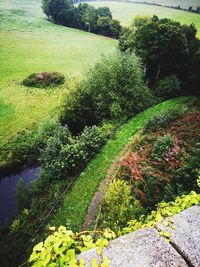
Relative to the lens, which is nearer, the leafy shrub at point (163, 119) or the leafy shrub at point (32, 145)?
the leafy shrub at point (163, 119)

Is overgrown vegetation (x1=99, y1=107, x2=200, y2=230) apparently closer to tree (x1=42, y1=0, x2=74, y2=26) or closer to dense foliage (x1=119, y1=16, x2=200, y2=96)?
dense foliage (x1=119, y1=16, x2=200, y2=96)

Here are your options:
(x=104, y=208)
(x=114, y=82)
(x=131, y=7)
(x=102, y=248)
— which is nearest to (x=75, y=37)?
(x=131, y=7)

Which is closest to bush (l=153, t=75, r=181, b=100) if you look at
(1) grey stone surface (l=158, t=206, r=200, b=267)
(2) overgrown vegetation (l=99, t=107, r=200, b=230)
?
(2) overgrown vegetation (l=99, t=107, r=200, b=230)

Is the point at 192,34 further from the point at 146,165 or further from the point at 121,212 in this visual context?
the point at 121,212

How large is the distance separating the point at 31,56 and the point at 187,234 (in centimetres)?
5150

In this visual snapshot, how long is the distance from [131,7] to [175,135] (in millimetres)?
72398

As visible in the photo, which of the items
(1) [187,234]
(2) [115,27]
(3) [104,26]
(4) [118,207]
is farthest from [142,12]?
(1) [187,234]

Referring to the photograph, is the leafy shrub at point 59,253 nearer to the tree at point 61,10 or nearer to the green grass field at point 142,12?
the green grass field at point 142,12

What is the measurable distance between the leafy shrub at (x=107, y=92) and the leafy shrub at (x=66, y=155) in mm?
6447

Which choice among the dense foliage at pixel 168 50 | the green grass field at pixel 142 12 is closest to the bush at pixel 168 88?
the dense foliage at pixel 168 50

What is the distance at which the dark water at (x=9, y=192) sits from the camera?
16672 mm

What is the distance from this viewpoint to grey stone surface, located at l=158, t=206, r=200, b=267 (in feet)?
10.2

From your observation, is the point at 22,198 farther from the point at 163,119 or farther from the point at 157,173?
the point at 163,119

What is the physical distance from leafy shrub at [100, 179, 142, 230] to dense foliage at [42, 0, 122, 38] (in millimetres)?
63195
